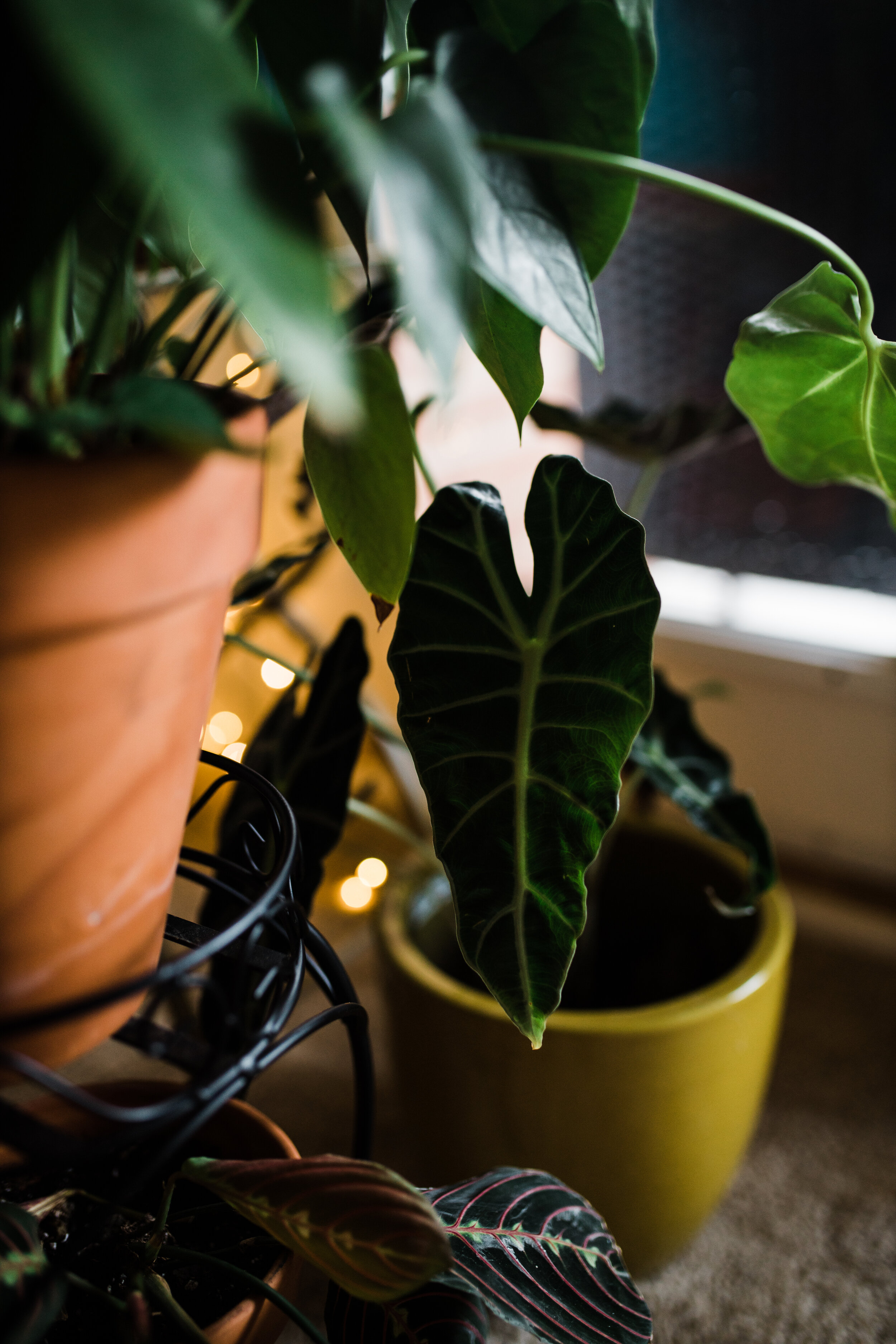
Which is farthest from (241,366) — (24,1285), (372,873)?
(24,1285)

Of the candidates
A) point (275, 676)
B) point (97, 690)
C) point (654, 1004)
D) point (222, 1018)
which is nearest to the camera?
point (97, 690)

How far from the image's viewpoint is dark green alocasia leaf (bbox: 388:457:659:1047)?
17.3 inches

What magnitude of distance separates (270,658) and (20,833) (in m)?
0.36

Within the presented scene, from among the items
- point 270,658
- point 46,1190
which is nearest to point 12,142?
point 270,658

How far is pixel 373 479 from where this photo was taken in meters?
0.38

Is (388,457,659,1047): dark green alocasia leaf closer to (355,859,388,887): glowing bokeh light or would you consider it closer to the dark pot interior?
the dark pot interior

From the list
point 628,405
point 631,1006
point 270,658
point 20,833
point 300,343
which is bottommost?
point 631,1006

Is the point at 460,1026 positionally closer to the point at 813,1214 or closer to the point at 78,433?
the point at 813,1214

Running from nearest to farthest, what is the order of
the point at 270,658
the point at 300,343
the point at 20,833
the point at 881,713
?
the point at 300,343 → the point at 20,833 → the point at 270,658 → the point at 881,713

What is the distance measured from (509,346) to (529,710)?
172mm

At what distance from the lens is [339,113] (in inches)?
8.8

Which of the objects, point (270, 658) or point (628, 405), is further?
point (628, 405)

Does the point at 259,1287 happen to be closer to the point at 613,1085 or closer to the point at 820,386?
the point at 613,1085

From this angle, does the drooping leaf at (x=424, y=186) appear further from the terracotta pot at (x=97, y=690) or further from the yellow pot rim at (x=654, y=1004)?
the yellow pot rim at (x=654, y=1004)
